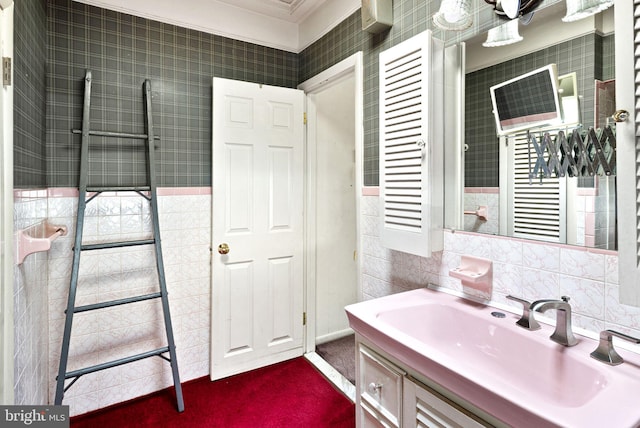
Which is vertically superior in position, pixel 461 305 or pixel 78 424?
pixel 461 305

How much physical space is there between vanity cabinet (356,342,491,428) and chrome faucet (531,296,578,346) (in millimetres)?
388

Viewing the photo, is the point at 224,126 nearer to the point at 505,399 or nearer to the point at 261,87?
the point at 261,87

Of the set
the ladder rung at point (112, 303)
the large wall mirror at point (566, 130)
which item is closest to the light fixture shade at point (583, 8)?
the large wall mirror at point (566, 130)

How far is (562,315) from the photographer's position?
3.43ft

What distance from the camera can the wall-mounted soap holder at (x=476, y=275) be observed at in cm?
137

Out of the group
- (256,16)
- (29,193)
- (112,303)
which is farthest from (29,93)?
(256,16)

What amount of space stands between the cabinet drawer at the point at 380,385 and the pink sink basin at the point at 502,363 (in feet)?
0.29

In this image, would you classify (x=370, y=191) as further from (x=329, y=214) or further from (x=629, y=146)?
(x=629, y=146)

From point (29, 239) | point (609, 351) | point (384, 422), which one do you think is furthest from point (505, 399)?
point (29, 239)

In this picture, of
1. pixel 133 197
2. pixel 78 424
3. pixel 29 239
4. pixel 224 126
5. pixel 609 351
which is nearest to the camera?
pixel 609 351

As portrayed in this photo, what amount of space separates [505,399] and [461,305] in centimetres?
65

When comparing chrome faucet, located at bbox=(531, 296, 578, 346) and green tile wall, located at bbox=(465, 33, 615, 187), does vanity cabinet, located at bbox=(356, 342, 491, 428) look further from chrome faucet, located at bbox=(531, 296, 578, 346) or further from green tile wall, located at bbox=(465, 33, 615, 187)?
green tile wall, located at bbox=(465, 33, 615, 187)

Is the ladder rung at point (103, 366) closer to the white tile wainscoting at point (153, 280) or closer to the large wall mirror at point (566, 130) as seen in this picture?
the white tile wainscoting at point (153, 280)

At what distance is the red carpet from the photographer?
1.94 meters
